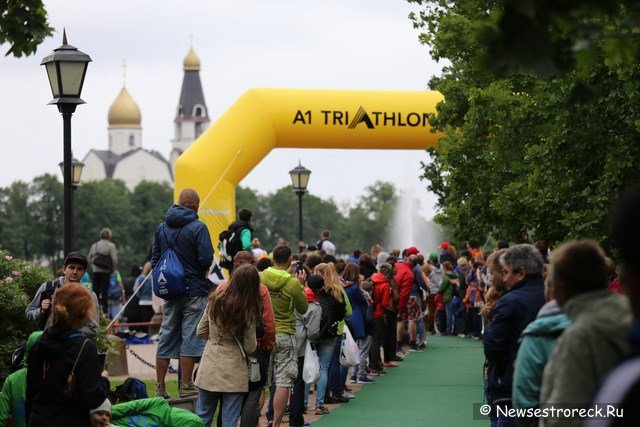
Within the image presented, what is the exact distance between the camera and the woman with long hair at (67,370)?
23.2ft

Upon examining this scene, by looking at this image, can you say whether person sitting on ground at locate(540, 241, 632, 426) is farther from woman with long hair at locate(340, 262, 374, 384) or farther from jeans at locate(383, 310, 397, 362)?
jeans at locate(383, 310, 397, 362)

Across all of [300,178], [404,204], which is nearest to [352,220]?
[404,204]

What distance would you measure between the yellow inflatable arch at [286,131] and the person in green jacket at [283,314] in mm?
→ 11263

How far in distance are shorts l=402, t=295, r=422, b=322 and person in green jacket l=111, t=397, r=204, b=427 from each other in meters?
14.5

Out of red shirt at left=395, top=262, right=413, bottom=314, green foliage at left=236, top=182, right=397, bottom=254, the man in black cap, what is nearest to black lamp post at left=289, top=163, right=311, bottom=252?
red shirt at left=395, top=262, right=413, bottom=314

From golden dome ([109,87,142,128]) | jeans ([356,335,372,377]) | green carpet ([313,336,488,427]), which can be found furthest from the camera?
golden dome ([109,87,142,128])

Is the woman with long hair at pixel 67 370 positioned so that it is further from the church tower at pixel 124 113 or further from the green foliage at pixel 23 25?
the church tower at pixel 124 113

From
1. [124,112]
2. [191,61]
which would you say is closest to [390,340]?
[191,61]

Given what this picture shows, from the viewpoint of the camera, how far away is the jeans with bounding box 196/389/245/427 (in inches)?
415

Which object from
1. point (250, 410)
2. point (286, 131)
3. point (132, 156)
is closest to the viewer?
point (250, 410)

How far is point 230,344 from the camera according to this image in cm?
1042

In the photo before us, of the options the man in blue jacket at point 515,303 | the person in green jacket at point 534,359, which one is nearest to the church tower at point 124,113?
the man in blue jacket at point 515,303

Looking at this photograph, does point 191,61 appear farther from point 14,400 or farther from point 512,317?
point 512,317

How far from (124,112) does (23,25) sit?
188012mm
